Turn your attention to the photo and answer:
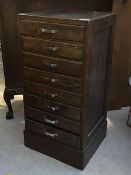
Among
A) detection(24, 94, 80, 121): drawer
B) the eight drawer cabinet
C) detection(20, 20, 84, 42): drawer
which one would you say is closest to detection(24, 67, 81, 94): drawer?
the eight drawer cabinet

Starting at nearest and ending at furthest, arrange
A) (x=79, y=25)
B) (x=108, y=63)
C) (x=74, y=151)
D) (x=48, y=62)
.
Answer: (x=79, y=25) → (x=48, y=62) → (x=74, y=151) → (x=108, y=63)

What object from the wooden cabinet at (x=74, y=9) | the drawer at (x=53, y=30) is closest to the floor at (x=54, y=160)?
the wooden cabinet at (x=74, y=9)

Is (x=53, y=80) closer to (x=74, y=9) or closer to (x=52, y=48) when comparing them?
(x=52, y=48)

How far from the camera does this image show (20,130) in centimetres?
191

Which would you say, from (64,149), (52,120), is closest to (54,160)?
(64,149)

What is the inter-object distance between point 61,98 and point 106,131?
579 millimetres

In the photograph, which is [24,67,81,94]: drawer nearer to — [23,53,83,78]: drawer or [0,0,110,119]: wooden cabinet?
[23,53,83,78]: drawer

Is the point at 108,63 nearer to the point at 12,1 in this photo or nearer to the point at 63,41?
the point at 63,41

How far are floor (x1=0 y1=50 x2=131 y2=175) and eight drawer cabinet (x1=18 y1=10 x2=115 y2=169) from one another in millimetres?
50

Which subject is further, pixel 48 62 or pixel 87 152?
pixel 87 152

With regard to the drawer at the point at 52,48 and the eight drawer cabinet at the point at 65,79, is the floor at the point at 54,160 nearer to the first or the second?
the eight drawer cabinet at the point at 65,79

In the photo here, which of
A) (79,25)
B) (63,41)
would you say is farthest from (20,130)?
(79,25)

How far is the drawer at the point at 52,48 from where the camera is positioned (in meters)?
1.29

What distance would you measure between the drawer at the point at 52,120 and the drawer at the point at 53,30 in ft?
1.55
